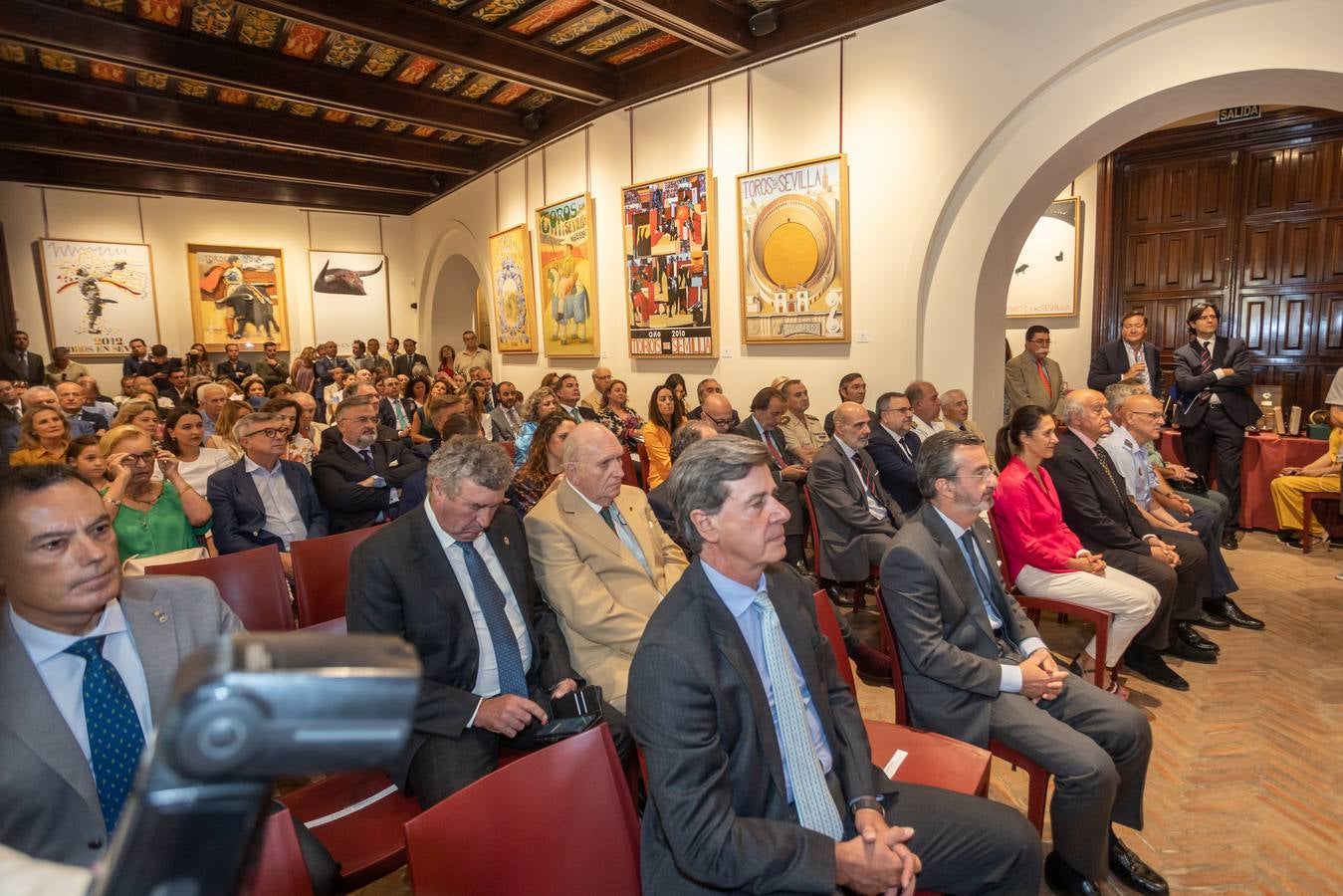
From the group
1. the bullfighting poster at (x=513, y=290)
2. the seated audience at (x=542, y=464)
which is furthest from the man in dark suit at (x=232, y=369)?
the seated audience at (x=542, y=464)

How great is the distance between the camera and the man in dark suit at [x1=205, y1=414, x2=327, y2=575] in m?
3.72

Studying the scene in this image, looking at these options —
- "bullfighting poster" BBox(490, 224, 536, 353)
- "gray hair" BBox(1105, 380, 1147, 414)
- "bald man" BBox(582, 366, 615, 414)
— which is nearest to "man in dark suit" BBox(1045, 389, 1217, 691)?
"gray hair" BBox(1105, 380, 1147, 414)

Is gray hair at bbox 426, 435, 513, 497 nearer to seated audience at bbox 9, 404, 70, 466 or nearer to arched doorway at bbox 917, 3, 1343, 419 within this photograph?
seated audience at bbox 9, 404, 70, 466

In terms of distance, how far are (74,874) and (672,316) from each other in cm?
796

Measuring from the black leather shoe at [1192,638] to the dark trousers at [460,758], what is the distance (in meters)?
3.51

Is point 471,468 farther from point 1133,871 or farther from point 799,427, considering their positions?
point 799,427

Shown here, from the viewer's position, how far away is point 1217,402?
641cm

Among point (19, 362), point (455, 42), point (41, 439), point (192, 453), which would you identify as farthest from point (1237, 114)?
point (19, 362)

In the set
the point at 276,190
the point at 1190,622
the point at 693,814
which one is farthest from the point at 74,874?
the point at 276,190

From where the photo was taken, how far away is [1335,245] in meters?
8.05

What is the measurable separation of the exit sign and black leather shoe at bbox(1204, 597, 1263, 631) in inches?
257

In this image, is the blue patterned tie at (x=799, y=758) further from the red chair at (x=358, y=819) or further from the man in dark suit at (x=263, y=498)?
the man in dark suit at (x=263, y=498)

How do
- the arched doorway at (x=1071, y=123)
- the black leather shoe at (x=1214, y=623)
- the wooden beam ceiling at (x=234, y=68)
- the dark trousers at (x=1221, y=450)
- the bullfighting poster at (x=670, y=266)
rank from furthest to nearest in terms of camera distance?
1. the bullfighting poster at (x=670, y=266)
2. the dark trousers at (x=1221, y=450)
3. the wooden beam ceiling at (x=234, y=68)
4. the arched doorway at (x=1071, y=123)
5. the black leather shoe at (x=1214, y=623)

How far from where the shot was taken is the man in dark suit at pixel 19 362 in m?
9.76
